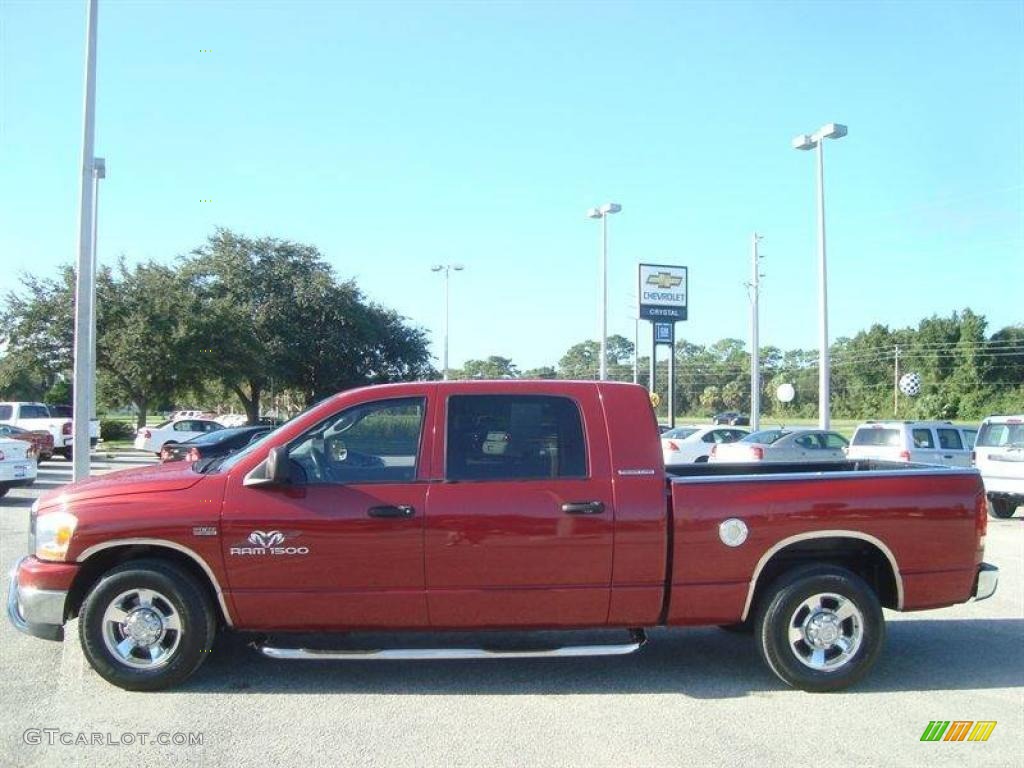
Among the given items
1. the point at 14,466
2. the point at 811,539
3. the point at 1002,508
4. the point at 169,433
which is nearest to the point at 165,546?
the point at 811,539

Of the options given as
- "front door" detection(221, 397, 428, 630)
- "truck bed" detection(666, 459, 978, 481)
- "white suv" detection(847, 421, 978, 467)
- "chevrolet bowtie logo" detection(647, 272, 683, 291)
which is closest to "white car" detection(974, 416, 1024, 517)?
"white suv" detection(847, 421, 978, 467)

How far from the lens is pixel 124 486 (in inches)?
216

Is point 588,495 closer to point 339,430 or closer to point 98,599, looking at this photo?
point 339,430

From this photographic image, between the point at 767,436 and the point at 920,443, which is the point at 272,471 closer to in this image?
the point at 920,443

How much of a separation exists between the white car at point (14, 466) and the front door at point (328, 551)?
12312 mm

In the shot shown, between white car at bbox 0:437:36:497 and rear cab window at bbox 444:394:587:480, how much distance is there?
42.5 feet

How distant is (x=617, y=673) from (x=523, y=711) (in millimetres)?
1004

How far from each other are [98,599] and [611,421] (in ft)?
10.9

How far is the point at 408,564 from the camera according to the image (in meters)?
5.33

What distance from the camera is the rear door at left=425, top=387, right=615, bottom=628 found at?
5332mm

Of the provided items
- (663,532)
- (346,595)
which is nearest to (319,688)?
(346,595)

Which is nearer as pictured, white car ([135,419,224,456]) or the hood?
the hood

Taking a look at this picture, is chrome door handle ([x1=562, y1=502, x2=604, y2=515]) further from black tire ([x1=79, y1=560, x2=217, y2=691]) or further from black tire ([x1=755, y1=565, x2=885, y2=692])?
black tire ([x1=79, y1=560, x2=217, y2=691])

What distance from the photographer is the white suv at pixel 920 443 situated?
691 inches
